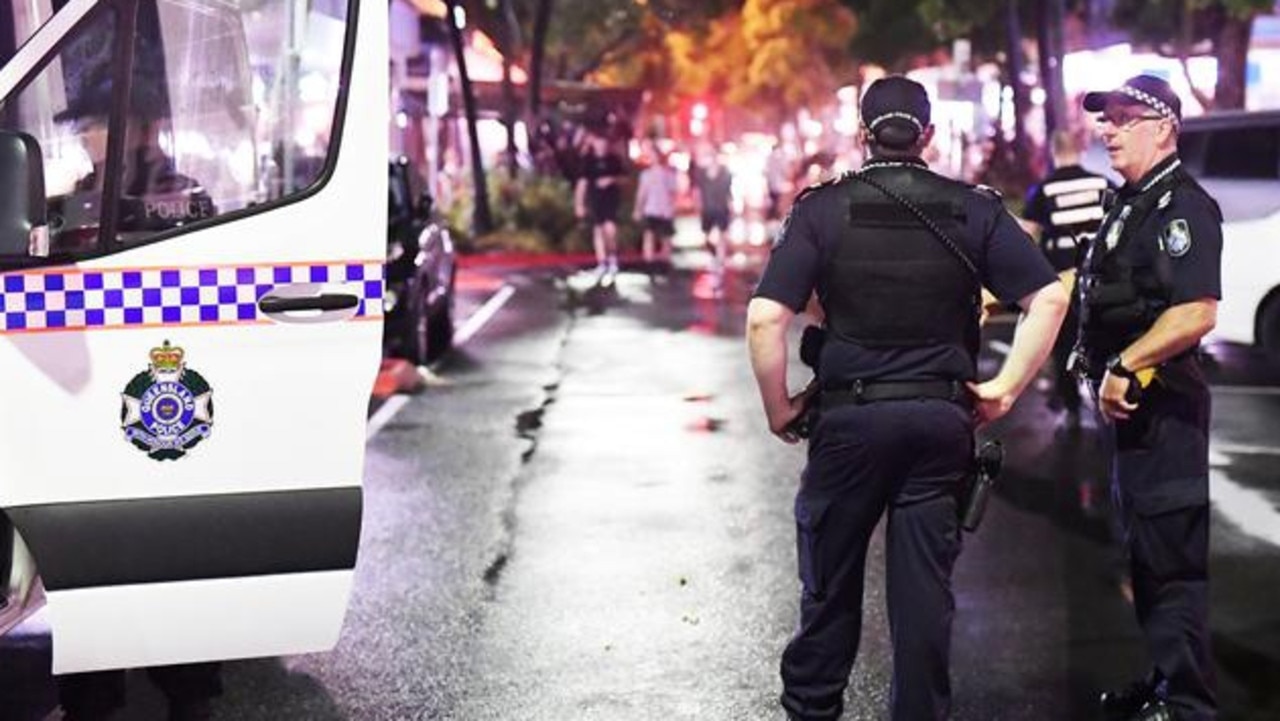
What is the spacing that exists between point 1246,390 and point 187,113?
882 cm

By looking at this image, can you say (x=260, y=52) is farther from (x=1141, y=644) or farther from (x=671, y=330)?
(x=671, y=330)

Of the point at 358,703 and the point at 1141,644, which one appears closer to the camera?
the point at 358,703

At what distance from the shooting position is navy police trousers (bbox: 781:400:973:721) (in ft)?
13.5

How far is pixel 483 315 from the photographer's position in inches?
675

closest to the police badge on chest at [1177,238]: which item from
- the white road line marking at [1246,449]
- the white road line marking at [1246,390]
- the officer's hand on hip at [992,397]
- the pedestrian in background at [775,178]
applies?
the officer's hand on hip at [992,397]

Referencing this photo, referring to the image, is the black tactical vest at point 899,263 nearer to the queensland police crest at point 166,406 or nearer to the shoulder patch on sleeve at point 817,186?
the shoulder patch on sleeve at point 817,186

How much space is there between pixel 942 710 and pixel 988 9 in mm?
25431

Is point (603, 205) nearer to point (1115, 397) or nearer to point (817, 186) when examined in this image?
point (1115, 397)

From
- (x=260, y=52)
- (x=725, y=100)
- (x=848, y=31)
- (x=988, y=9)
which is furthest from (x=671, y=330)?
(x=725, y=100)

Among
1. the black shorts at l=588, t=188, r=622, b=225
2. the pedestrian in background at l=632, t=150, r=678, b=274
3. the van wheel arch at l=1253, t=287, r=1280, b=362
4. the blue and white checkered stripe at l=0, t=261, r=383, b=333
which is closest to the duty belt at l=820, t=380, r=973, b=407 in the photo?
the blue and white checkered stripe at l=0, t=261, r=383, b=333

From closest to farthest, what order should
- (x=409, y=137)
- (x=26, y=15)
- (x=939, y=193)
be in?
(x=939, y=193) → (x=26, y=15) → (x=409, y=137)

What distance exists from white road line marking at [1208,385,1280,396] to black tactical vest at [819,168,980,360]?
7642mm

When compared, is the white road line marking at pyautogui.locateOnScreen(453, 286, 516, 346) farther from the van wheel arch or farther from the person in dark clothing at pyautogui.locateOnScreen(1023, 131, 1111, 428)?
the van wheel arch

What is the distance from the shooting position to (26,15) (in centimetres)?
443
